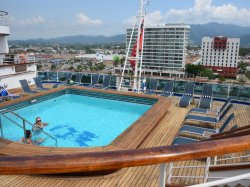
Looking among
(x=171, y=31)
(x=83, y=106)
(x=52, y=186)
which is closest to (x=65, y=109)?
(x=83, y=106)

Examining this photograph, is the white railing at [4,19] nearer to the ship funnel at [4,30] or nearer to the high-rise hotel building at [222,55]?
the ship funnel at [4,30]

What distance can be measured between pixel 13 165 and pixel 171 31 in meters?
92.4

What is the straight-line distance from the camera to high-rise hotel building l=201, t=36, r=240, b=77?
91.8m

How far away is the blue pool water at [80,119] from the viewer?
666 cm

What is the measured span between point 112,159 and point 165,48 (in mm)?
91298

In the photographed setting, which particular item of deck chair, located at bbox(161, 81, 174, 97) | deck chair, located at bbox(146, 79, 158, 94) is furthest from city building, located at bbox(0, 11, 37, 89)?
deck chair, located at bbox(161, 81, 174, 97)

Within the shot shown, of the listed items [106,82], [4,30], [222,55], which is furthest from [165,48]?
[106,82]

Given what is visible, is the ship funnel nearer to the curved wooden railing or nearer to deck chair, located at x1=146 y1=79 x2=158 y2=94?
deck chair, located at x1=146 y1=79 x2=158 y2=94

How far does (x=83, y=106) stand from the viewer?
393 inches

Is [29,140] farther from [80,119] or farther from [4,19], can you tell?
[4,19]

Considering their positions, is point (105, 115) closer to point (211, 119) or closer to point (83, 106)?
point (83, 106)

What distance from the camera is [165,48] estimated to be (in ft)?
292

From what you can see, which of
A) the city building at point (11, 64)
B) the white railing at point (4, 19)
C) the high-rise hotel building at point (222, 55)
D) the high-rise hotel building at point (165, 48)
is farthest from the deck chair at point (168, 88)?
the high-rise hotel building at point (222, 55)

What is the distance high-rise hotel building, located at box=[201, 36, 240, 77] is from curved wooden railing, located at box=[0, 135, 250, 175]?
99608 mm
